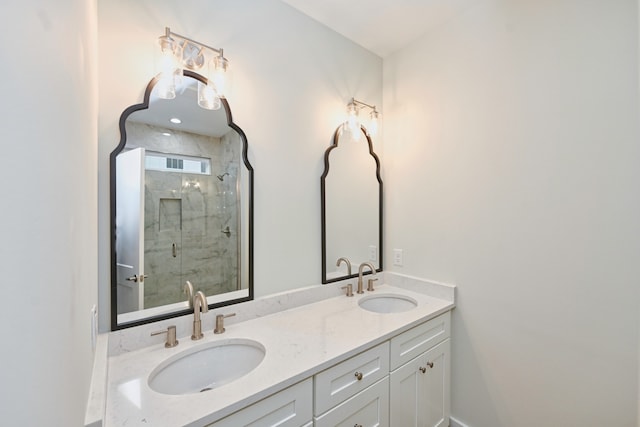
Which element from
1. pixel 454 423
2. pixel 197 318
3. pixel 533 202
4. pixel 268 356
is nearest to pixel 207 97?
pixel 197 318

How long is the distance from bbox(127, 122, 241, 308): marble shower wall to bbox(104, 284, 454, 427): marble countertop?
0.25 m

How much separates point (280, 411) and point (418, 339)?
891 millimetres

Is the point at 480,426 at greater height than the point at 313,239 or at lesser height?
lesser

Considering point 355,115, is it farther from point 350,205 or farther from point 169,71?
point 169,71

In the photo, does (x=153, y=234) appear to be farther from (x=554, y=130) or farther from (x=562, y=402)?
(x=562, y=402)

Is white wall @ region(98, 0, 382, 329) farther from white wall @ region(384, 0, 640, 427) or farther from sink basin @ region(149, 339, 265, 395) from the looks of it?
white wall @ region(384, 0, 640, 427)

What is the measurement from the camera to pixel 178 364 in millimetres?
1146

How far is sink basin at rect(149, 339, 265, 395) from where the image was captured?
1097mm

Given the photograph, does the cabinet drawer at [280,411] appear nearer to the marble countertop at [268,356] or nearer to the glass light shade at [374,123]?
the marble countertop at [268,356]

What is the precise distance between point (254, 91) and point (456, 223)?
146 centimetres

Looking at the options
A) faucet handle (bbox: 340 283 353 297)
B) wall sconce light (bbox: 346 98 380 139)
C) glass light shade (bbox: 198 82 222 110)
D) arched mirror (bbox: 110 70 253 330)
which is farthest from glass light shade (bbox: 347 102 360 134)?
faucet handle (bbox: 340 283 353 297)

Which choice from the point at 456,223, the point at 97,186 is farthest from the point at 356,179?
the point at 97,186

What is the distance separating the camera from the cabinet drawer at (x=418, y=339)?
1412 millimetres

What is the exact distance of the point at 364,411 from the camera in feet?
4.11
